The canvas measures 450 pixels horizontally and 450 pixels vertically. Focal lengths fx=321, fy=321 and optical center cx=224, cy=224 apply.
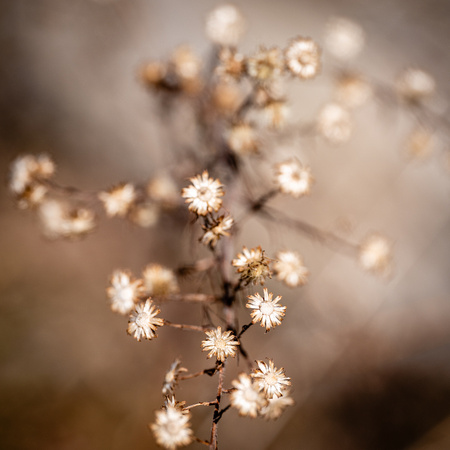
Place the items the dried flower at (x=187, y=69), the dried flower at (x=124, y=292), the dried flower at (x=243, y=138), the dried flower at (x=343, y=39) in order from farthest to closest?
the dried flower at (x=343, y=39), the dried flower at (x=187, y=69), the dried flower at (x=243, y=138), the dried flower at (x=124, y=292)

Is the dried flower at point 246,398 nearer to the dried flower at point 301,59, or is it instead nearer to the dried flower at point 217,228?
the dried flower at point 217,228

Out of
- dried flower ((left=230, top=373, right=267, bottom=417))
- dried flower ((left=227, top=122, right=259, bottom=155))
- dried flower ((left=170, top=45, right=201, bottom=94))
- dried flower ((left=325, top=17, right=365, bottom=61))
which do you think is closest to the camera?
dried flower ((left=230, top=373, right=267, bottom=417))

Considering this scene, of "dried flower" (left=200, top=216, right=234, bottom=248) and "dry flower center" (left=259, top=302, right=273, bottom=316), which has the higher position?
"dried flower" (left=200, top=216, right=234, bottom=248)

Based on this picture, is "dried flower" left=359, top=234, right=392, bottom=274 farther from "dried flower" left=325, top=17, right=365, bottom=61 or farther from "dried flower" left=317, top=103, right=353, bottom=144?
"dried flower" left=325, top=17, right=365, bottom=61

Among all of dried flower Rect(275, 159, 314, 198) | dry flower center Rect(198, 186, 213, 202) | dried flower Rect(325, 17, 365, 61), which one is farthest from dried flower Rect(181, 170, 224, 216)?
dried flower Rect(325, 17, 365, 61)

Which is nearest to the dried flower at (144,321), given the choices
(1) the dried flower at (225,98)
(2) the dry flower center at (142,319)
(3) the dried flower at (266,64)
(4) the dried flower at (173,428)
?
(2) the dry flower center at (142,319)

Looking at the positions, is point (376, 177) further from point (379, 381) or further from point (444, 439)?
point (444, 439)

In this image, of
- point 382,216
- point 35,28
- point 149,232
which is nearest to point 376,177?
point 382,216
